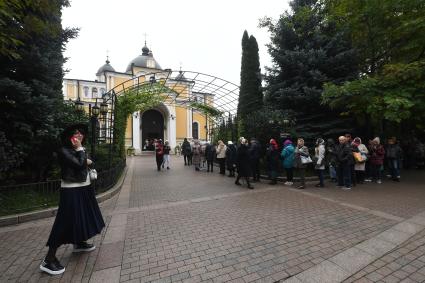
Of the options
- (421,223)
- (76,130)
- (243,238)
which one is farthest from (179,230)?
(421,223)

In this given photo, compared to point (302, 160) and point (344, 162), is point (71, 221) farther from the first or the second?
point (344, 162)

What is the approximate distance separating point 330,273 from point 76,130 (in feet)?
12.9

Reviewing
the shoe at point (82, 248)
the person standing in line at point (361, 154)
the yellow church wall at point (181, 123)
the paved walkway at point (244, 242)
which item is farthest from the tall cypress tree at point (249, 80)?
the yellow church wall at point (181, 123)

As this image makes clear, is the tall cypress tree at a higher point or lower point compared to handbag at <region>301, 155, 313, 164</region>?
higher

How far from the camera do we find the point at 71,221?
349 cm

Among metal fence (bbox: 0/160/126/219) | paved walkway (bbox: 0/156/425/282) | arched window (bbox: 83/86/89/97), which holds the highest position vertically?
arched window (bbox: 83/86/89/97)

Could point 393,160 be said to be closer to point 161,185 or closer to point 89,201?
point 161,185

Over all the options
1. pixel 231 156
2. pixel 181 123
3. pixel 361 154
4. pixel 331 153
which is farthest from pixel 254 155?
pixel 181 123

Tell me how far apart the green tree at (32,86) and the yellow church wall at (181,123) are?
3029 centimetres

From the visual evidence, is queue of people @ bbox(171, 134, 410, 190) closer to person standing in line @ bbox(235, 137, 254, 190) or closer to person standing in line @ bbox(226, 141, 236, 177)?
person standing in line @ bbox(235, 137, 254, 190)

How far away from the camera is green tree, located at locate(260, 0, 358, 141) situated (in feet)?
38.5

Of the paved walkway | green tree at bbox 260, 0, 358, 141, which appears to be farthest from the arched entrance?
the paved walkway

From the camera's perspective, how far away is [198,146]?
14617mm

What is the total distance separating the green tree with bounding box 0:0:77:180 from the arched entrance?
2747cm
